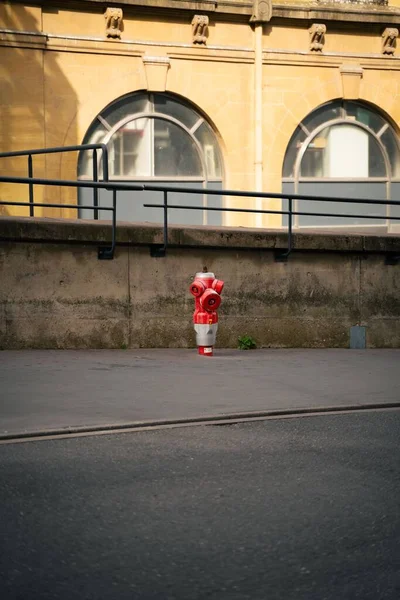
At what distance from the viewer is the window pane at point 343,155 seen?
920 inches

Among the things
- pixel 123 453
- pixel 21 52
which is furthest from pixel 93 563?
pixel 21 52

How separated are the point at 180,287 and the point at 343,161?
34.3 feet

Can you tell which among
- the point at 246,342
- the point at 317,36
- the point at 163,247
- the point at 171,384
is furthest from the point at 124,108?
the point at 171,384

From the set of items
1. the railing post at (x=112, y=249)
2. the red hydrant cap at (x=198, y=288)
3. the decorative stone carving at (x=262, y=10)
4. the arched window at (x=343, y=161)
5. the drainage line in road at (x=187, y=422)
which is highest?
the decorative stone carving at (x=262, y=10)

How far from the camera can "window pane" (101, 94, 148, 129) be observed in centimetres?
2181

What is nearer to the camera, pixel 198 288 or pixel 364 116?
pixel 198 288

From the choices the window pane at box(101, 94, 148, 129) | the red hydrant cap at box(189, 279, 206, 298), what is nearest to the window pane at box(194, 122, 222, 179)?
the window pane at box(101, 94, 148, 129)

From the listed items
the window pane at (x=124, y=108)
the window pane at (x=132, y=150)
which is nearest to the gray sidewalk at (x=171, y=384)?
the window pane at (x=132, y=150)

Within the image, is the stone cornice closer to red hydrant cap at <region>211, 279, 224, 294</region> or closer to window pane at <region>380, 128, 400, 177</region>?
window pane at <region>380, 128, 400, 177</region>

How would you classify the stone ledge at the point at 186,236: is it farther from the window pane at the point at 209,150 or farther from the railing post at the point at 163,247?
the window pane at the point at 209,150

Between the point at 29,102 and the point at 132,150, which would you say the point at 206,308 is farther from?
the point at 132,150

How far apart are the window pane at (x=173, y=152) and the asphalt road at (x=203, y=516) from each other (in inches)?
572

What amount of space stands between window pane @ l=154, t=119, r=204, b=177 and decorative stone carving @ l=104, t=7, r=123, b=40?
1899mm

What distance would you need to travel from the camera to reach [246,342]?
1429 centimetres
